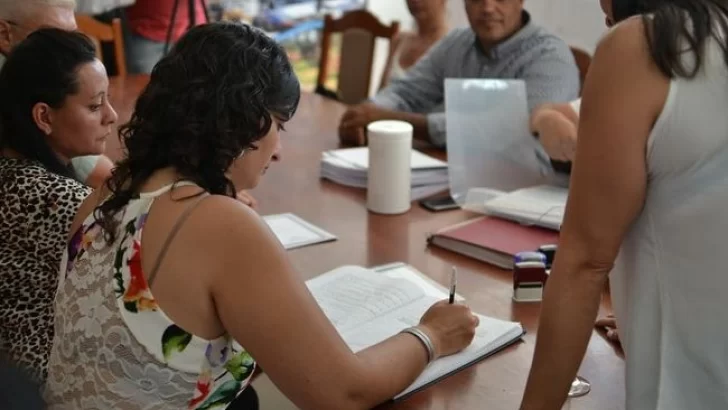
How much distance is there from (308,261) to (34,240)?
1.62 ft

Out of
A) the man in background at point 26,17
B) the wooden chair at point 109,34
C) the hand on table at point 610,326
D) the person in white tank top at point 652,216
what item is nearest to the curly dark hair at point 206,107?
the person in white tank top at point 652,216

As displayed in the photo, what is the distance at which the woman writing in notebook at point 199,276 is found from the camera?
3.40 ft

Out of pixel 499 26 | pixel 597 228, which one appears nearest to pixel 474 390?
pixel 597 228

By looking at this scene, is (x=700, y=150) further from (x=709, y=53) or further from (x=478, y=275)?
(x=478, y=275)

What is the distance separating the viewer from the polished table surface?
46.8 inches

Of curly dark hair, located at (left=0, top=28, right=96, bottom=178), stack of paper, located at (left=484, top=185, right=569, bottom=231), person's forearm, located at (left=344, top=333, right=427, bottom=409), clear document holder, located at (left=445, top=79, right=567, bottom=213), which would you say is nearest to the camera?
person's forearm, located at (left=344, top=333, right=427, bottom=409)

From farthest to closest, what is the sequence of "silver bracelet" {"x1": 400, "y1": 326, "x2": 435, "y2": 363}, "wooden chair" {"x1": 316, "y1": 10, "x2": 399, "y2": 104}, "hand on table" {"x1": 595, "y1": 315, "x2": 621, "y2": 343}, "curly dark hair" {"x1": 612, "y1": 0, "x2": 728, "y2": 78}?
"wooden chair" {"x1": 316, "y1": 10, "x2": 399, "y2": 104}, "hand on table" {"x1": 595, "y1": 315, "x2": 621, "y2": 343}, "silver bracelet" {"x1": 400, "y1": 326, "x2": 435, "y2": 363}, "curly dark hair" {"x1": 612, "y1": 0, "x2": 728, "y2": 78}

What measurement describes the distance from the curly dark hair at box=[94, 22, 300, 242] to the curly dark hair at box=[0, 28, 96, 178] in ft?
1.36

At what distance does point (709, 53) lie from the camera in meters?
0.89

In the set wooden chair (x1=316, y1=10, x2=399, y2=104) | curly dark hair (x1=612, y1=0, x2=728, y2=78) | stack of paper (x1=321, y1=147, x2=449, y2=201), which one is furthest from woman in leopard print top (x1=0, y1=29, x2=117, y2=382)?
wooden chair (x1=316, y1=10, x2=399, y2=104)

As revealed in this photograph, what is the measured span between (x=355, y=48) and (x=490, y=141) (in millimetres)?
1635

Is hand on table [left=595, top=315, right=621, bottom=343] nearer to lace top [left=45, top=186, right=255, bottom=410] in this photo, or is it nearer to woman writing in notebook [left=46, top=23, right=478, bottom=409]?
woman writing in notebook [left=46, top=23, right=478, bottom=409]

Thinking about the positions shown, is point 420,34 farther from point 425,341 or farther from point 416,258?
point 425,341

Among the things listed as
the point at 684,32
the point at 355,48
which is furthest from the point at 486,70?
the point at 684,32
